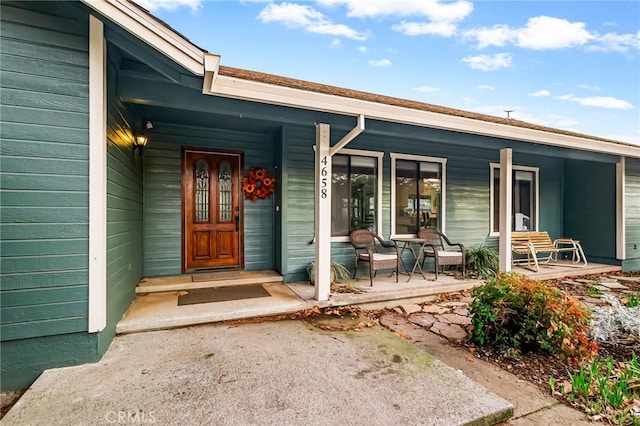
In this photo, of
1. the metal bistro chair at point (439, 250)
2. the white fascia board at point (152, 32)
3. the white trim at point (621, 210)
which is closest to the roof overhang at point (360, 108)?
the white fascia board at point (152, 32)

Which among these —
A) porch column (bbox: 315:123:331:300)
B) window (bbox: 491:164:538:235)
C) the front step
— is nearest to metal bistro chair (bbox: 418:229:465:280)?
window (bbox: 491:164:538:235)

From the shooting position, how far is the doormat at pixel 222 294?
135 inches

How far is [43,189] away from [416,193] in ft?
16.8

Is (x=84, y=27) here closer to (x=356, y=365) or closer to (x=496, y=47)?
(x=356, y=365)

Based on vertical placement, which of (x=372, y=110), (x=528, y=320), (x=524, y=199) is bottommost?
(x=528, y=320)

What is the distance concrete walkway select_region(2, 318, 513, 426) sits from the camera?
5.33 feet

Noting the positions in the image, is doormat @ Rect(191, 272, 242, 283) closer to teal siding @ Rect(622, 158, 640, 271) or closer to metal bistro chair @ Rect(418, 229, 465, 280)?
metal bistro chair @ Rect(418, 229, 465, 280)

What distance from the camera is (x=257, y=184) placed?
4707 millimetres

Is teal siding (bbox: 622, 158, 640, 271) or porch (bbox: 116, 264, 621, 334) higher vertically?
teal siding (bbox: 622, 158, 640, 271)

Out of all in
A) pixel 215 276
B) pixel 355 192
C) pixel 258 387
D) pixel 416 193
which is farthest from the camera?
pixel 416 193

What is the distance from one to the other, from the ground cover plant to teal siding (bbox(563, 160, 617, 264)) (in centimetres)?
453

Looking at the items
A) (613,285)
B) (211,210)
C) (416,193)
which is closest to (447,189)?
(416,193)

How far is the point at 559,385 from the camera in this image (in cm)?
205

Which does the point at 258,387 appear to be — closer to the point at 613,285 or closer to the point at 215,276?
the point at 215,276
